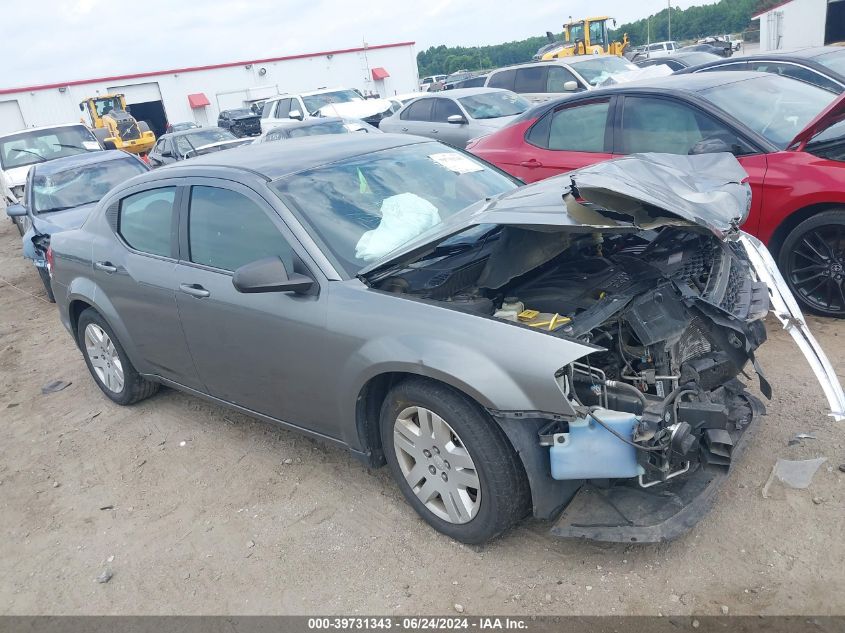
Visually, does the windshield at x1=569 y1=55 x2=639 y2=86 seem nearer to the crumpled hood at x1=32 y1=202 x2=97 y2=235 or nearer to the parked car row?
the parked car row

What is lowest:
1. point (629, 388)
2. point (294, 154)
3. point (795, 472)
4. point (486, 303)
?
point (795, 472)

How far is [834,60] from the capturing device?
7.42 metres

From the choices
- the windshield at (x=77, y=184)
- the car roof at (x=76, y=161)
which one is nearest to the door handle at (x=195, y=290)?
the windshield at (x=77, y=184)

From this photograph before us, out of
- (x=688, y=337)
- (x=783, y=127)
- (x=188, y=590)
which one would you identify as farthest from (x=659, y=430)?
(x=783, y=127)

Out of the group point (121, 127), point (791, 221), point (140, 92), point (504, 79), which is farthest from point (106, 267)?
point (140, 92)

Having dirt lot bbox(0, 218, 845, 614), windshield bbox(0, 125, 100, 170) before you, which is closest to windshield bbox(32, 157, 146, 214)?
dirt lot bbox(0, 218, 845, 614)

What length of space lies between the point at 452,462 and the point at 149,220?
2.63 metres

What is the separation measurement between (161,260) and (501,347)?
2.44 metres

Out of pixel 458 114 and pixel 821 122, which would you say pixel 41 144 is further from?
pixel 821 122

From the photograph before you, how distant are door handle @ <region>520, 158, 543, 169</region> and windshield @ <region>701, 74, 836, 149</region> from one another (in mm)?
1556

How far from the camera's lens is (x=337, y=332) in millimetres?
3160

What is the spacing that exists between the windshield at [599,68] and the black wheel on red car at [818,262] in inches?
384

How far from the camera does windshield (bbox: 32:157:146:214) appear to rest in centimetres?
857

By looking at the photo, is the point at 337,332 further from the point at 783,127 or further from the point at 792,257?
the point at 783,127
